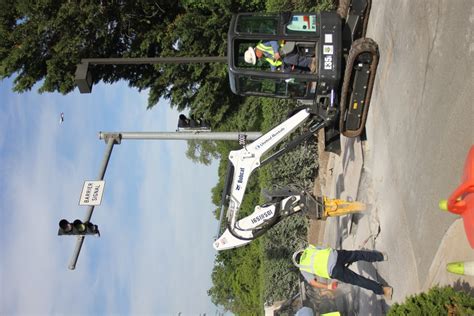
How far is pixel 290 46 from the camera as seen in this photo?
1016 centimetres

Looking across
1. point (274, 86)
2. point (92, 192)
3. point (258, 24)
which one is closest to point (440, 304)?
point (274, 86)

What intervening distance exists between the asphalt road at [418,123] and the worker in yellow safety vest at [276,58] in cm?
141

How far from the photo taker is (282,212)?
1009cm

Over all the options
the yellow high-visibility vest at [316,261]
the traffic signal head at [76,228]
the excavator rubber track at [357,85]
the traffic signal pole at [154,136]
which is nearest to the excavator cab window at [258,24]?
the excavator rubber track at [357,85]

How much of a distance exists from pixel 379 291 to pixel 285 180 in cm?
700

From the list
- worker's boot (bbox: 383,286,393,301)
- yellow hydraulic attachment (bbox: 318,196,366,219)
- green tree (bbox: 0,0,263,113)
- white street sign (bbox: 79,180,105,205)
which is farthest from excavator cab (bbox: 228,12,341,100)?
green tree (bbox: 0,0,263,113)

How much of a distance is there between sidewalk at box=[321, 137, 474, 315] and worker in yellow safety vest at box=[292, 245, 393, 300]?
0.25 metres

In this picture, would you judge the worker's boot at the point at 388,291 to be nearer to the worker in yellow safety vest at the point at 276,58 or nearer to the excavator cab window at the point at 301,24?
the worker in yellow safety vest at the point at 276,58

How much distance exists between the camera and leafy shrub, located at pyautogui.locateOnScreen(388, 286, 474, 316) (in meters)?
5.07

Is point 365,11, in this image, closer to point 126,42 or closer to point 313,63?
point 313,63

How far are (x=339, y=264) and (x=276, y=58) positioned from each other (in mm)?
3956

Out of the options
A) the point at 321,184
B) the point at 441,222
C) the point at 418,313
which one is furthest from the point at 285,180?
the point at 418,313

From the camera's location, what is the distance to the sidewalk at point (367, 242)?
6.83 m

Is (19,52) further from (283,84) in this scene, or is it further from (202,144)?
(202,144)
